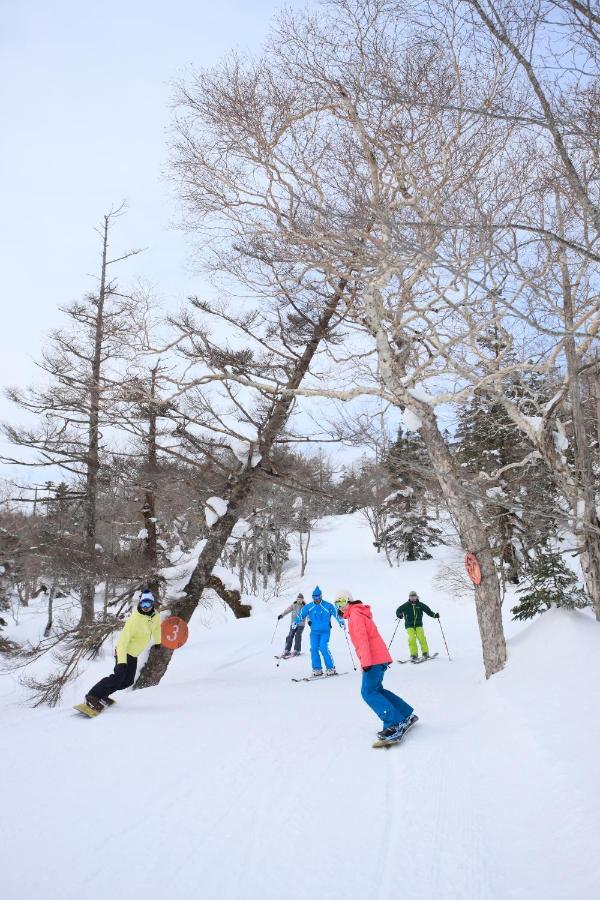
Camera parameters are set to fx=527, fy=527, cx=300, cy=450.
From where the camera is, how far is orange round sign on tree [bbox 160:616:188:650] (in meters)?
8.80

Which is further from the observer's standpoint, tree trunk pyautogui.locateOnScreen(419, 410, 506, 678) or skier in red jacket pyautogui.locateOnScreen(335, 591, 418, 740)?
Result: tree trunk pyautogui.locateOnScreen(419, 410, 506, 678)

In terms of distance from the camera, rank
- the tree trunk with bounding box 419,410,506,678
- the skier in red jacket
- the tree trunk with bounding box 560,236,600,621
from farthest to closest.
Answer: the tree trunk with bounding box 419,410,506,678
the tree trunk with bounding box 560,236,600,621
the skier in red jacket

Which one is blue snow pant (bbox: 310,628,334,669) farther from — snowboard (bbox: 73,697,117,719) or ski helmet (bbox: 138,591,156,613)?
snowboard (bbox: 73,697,117,719)

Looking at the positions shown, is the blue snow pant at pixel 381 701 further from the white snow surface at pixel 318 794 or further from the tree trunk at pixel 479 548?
the tree trunk at pixel 479 548

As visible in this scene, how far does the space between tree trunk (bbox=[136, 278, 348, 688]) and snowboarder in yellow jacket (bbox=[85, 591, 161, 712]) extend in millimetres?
2775

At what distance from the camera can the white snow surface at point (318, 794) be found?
2.80 metres

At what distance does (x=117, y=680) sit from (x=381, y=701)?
3103mm

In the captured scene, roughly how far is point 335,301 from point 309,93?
357 centimetres

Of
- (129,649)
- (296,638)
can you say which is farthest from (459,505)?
(296,638)

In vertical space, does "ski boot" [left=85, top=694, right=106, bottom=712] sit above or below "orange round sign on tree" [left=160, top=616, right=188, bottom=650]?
below

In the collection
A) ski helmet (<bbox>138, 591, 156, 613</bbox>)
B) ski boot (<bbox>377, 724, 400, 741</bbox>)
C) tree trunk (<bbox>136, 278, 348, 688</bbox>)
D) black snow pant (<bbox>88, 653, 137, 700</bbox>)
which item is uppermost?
tree trunk (<bbox>136, 278, 348, 688</bbox>)

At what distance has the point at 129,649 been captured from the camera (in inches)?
256

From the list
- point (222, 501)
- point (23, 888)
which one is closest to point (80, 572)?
point (222, 501)

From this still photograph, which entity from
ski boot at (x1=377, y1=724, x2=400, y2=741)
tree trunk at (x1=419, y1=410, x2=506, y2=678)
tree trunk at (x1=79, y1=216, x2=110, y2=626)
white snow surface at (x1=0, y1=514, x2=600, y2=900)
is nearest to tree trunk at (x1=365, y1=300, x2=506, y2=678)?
tree trunk at (x1=419, y1=410, x2=506, y2=678)
